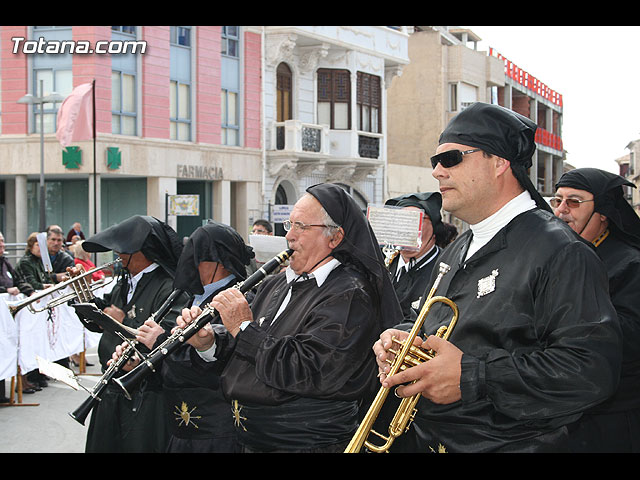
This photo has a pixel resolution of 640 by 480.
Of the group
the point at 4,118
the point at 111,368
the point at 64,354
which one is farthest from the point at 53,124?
the point at 111,368

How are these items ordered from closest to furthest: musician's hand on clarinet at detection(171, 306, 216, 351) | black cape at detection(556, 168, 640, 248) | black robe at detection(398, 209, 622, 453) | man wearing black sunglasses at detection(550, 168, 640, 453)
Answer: black robe at detection(398, 209, 622, 453) → man wearing black sunglasses at detection(550, 168, 640, 453) → musician's hand on clarinet at detection(171, 306, 216, 351) → black cape at detection(556, 168, 640, 248)

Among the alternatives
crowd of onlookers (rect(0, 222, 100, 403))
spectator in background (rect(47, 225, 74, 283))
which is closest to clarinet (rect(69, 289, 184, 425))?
crowd of onlookers (rect(0, 222, 100, 403))

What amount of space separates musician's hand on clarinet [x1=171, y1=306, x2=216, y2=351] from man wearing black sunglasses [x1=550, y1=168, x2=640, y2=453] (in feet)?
6.14

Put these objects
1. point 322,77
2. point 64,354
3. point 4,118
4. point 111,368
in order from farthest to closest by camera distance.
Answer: point 322,77 < point 4,118 < point 64,354 < point 111,368

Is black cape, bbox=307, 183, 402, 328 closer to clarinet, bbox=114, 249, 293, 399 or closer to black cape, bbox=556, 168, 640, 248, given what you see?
clarinet, bbox=114, 249, 293, 399

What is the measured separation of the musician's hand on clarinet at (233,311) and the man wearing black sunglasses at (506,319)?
0.94m

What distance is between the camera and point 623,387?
321 cm

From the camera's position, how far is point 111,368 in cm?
443

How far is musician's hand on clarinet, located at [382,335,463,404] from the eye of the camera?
238 cm

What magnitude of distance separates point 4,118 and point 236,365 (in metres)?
20.2

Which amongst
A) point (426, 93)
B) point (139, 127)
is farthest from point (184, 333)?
point (426, 93)

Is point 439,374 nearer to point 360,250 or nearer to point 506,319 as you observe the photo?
point 506,319

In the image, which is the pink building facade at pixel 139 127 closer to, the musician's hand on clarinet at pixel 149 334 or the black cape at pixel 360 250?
the musician's hand on clarinet at pixel 149 334
